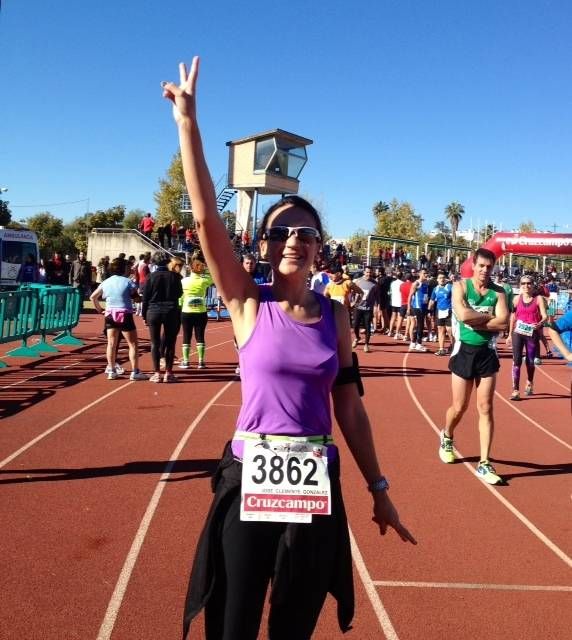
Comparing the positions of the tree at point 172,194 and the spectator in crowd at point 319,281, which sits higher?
the tree at point 172,194

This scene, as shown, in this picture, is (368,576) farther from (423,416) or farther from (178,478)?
(423,416)

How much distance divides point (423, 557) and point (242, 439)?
8.85 ft

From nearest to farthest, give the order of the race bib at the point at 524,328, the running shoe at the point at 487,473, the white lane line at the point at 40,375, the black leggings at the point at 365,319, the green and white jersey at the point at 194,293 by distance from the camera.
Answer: the running shoe at the point at 487,473, the white lane line at the point at 40,375, the race bib at the point at 524,328, the green and white jersey at the point at 194,293, the black leggings at the point at 365,319

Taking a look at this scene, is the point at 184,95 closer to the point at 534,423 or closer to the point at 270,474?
the point at 270,474

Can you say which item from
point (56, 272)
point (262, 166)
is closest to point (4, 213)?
point (262, 166)

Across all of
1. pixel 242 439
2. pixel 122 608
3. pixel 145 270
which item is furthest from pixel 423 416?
pixel 145 270

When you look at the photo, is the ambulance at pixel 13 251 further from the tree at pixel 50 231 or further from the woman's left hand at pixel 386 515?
the tree at pixel 50 231

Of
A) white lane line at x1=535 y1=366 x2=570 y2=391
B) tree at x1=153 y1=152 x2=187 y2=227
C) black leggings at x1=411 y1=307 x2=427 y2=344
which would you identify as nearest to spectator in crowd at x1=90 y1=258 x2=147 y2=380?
white lane line at x1=535 y1=366 x2=570 y2=391

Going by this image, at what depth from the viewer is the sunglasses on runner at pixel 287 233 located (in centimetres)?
222

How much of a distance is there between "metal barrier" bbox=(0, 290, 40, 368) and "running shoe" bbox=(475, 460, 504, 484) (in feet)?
25.2

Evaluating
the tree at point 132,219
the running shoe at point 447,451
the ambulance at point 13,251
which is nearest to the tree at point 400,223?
the tree at point 132,219

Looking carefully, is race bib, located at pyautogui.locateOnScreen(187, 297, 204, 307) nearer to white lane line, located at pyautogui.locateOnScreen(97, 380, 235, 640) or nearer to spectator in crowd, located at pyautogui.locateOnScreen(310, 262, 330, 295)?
spectator in crowd, located at pyautogui.locateOnScreen(310, 262, 330, 295)

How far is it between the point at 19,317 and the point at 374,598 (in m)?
9.29

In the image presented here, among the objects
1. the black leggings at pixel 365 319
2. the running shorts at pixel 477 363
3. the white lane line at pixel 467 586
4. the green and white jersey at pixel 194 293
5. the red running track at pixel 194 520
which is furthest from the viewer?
the black leggings at pixel 365 319
